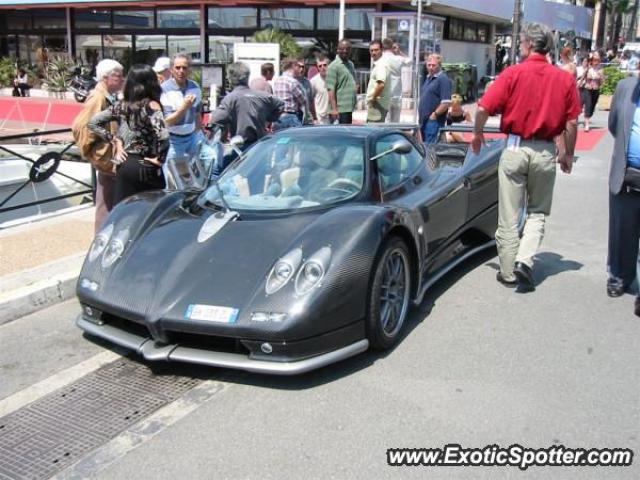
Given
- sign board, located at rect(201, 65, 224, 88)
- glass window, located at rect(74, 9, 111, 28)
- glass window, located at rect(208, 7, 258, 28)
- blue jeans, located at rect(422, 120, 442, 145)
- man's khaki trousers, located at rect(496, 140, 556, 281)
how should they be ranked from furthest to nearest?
1. glass window, located at rect(74, 9, 111, 28)
2. glass window, located at rect(208, 7, 258, 28)
3. sign board, located at rect(201, 65, 224, 88)
4. blue jeans, located at rect(422, 120, 442, 145)
5. man's khaki trousers, located at rect(496, 140, 556, 281)

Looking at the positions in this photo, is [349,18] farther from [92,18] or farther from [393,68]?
[393,68]

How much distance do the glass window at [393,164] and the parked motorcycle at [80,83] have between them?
66.2 feet

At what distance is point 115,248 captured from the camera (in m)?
4.34

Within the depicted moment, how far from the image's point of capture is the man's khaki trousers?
17.0ft

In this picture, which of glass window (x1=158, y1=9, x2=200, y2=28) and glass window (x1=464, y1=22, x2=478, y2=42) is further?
glass window (x1=464, y1=22, x2=478, y2=42)

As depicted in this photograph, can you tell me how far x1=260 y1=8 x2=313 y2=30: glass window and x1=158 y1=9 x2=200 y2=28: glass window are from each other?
2901mm

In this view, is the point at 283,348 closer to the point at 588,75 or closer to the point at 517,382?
the point at 517,382

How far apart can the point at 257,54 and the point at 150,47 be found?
12.3 meters

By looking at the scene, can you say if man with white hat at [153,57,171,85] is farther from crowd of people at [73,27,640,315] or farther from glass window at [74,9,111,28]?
glass window at [74,9,111,28]

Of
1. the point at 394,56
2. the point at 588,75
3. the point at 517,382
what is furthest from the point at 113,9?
the point at 517,382

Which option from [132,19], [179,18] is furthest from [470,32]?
[132,19]

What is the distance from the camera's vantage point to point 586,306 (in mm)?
4992

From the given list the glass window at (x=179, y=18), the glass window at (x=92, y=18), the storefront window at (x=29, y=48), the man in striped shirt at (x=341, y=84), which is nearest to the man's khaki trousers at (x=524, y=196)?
the man in striped shirt at (x=341, y=84)

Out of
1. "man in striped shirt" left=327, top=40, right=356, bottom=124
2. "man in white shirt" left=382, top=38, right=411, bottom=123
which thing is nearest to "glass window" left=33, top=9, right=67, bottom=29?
"man in white shirt" left=382, top=38, right=411, bottom=123
